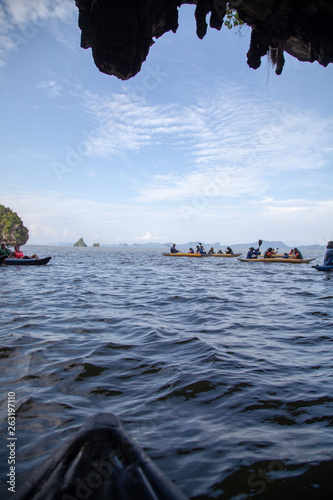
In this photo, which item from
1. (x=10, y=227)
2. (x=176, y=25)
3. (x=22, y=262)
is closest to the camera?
(x=176, y=25)

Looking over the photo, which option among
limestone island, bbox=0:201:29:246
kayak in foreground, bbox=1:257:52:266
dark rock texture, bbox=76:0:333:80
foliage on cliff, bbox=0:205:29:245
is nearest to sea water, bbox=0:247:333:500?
dark rock texture, bbox=76:0:333:80

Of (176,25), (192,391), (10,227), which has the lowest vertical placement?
(192,391)

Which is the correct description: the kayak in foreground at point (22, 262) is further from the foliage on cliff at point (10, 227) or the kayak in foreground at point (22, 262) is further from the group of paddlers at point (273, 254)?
the foliage on cliff at point (10, 227)

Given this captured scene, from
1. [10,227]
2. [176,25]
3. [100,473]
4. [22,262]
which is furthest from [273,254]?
[10,227]

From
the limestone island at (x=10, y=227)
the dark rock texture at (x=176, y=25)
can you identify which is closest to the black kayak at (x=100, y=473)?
the dark rock texture at (x=176, y=25)

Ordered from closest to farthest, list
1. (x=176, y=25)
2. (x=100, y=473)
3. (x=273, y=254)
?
(x=100, y=473)
(x=176, y=25)
(x=273, y=254)

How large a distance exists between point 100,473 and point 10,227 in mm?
104624

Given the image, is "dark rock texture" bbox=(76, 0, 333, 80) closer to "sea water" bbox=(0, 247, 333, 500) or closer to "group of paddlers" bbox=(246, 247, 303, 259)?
"sea water" bbox=(0, 247, 333, 500)

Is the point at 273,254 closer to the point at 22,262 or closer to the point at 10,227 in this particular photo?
the point at 22,262

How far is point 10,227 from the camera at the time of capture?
91500 mm

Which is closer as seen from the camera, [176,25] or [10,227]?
[176,25]

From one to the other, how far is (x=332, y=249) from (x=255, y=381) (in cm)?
1666

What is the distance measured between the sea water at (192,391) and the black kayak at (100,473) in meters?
0.51

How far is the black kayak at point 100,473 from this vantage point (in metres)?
1.25
